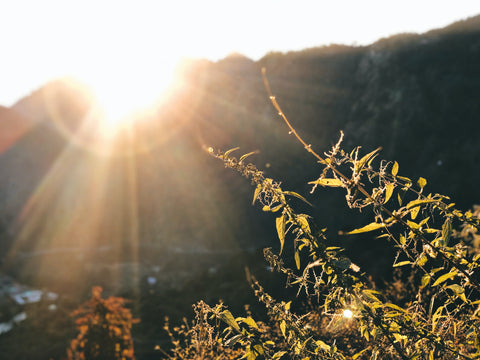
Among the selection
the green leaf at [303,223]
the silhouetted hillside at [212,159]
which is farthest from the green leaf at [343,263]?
the silhouetted hillside at [212,159]

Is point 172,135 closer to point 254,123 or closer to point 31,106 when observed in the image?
point 254,123

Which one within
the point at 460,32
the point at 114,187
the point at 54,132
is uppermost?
the point at 460,32

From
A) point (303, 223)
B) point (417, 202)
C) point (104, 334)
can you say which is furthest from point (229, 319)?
point (104, 334)

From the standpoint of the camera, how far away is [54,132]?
23.5 metres

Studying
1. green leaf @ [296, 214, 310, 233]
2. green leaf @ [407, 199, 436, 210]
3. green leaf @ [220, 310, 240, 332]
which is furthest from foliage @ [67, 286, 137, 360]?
green leaf @ [407, 199, 436, 210]

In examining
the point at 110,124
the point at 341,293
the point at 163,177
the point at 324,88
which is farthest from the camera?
the point at 110,124

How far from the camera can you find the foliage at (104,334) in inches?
169

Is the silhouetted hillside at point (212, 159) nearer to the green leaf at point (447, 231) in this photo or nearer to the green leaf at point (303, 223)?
the green leaf at point (303, 223)

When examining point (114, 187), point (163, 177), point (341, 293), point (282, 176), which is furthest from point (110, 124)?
point (341, 293)

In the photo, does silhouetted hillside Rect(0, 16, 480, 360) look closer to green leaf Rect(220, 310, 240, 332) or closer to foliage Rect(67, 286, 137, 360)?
foliage Rect(67, 286, 137, 360)

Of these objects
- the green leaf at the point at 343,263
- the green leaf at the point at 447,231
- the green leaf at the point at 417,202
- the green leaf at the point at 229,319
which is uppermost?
the green leaf at the point at 417,202

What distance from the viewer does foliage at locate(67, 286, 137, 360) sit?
4281 millimetres

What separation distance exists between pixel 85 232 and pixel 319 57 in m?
16.8

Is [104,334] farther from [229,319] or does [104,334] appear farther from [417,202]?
[417,202]
